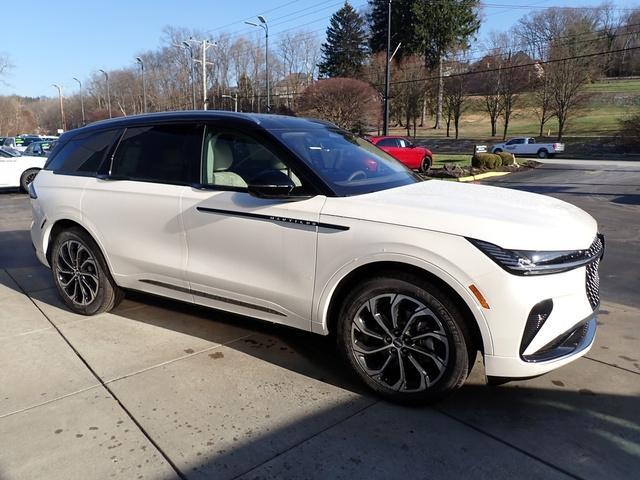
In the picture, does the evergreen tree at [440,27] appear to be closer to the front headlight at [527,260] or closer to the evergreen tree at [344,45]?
the evergreen tree at [344,45]

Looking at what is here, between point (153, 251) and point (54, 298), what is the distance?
6.04ft

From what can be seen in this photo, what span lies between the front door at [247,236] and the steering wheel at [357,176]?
384 mm

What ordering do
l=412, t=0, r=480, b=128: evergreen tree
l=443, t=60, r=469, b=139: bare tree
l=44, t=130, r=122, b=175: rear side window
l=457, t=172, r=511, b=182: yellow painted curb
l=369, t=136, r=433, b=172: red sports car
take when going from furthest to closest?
l=412, t=0, r=480, b=128: evergreen tree, l=443, t=60, r=469, b=139: bare tree, l=369, t=136, r=433, b=172: red sports car, l=457, t=172, r=511, b=182: yellow painted curb, l=44, t=130, r=122, b=175: rear side window

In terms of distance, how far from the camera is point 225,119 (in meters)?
3.73

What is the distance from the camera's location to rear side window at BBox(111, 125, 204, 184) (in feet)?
12.5

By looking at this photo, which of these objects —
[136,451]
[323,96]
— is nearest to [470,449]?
[136,451]

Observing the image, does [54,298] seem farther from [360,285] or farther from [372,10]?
[372,10]

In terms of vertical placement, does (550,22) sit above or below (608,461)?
above

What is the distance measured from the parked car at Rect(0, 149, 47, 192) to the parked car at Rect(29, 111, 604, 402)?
39.0 ft

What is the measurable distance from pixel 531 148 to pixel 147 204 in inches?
1532

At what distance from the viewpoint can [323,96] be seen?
36750 millimetres

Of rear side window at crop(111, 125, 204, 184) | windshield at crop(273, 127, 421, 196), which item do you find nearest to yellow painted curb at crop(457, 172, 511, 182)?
windshield at crop(273, 127, 421, 196)

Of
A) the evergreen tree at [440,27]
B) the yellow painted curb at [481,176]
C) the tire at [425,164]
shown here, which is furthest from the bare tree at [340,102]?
the evergreen tree at [440,27]

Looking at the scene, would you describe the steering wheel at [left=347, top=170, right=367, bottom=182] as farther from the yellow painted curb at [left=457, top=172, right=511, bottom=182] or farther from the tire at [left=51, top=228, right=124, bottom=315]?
the yellow painted curb at [left=457, top=172, right=511, bottom=182]
